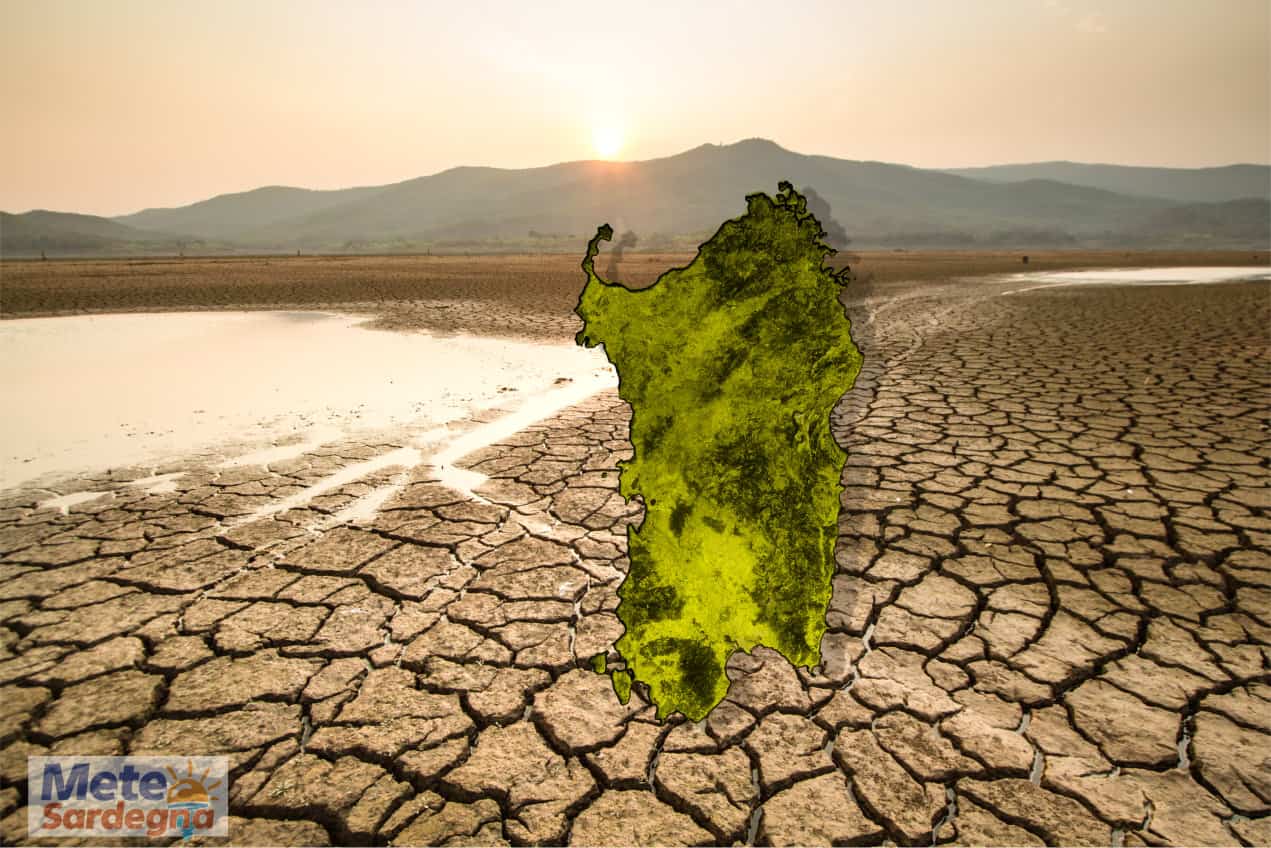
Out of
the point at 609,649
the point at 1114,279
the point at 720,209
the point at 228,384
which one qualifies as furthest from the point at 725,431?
the point at 720,209

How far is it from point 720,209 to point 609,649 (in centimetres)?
14386

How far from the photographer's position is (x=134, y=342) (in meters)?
7.85

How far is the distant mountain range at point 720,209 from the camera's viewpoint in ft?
274

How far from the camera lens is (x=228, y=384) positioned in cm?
569

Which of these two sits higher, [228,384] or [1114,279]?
[1114,279]

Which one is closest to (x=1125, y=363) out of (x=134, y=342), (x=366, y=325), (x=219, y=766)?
(x=219, y=766)

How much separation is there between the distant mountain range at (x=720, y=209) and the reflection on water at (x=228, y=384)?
202ft
